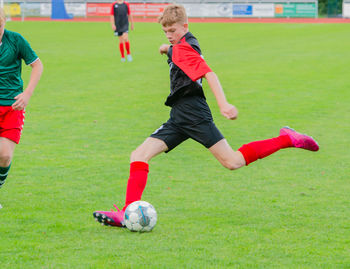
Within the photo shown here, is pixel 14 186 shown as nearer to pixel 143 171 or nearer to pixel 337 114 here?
pixel 143 171

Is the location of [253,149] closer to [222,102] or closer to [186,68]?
[222,102]

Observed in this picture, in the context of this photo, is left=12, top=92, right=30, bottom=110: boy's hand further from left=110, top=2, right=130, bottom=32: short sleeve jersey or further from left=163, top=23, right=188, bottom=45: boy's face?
left=110, top=2, right=130, bottom=32: short sleeve jersey

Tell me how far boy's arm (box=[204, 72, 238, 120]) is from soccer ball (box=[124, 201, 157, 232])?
110cm

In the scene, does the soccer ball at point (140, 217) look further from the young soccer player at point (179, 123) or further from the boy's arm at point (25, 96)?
the boy's arm at point (25, 96)

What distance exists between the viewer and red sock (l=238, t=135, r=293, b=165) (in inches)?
233

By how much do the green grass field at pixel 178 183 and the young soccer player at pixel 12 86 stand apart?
2.36ft

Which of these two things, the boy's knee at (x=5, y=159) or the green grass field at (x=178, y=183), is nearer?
the green grass field at (x=178, y=183)

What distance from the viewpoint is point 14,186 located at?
7.20m

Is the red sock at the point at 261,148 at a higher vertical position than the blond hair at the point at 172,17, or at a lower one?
lower

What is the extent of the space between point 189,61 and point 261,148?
1171 millimetres

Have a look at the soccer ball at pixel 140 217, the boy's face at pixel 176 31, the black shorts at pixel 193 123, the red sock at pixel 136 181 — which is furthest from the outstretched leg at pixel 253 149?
the boy's face at pixel 176 31

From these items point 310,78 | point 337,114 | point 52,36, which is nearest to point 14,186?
point 337,114

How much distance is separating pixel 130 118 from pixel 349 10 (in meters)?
38.2

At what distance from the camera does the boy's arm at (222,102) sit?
5.03 m
